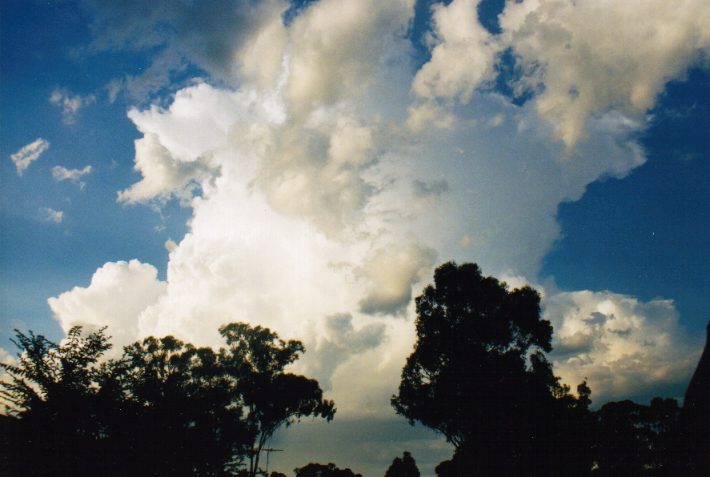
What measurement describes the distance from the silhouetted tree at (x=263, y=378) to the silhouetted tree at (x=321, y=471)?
3173 cm

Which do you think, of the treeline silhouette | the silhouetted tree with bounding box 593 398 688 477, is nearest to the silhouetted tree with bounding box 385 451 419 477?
the treeline silhouette

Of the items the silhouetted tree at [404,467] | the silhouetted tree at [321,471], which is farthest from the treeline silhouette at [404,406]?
the silhouetted tree at [321,471]

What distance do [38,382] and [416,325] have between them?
66.0 ft

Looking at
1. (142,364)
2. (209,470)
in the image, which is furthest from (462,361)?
(142,364)

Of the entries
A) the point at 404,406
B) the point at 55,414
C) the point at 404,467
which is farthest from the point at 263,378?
the point at 404,467

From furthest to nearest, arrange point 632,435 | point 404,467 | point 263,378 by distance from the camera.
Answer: point 404,467
point 632,435
point 263,378

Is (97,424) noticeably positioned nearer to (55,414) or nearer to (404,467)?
(55,414)

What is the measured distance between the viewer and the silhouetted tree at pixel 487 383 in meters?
21.9

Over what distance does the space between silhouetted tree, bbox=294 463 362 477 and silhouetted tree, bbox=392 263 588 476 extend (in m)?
41.2

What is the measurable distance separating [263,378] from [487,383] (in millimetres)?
18413

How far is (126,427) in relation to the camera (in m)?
12.6

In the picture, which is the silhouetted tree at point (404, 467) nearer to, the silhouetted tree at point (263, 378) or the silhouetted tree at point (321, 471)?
the silhouetted tree at point (321, 471)

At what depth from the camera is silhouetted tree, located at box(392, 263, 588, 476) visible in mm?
21859

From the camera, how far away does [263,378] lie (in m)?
31.8
